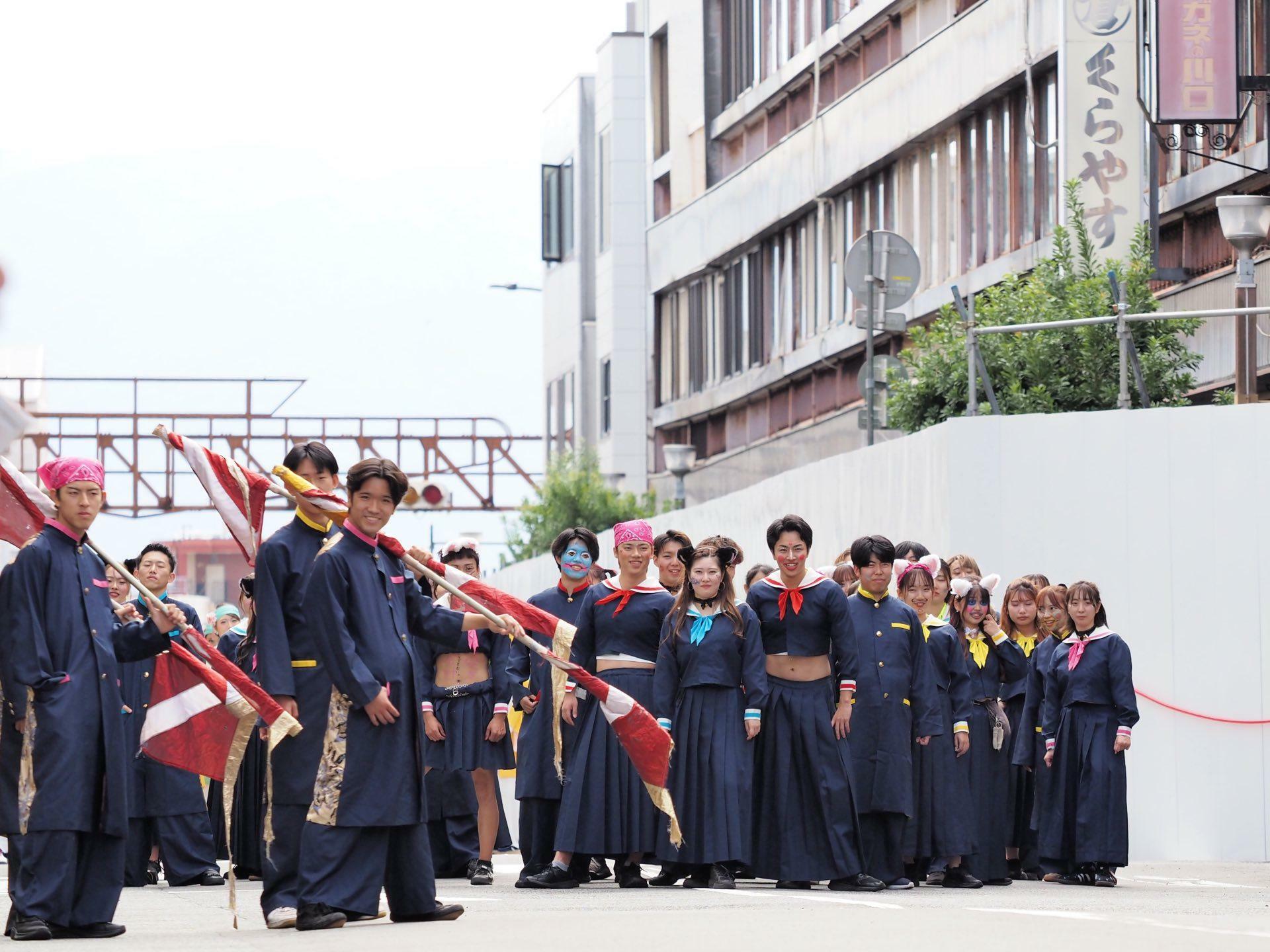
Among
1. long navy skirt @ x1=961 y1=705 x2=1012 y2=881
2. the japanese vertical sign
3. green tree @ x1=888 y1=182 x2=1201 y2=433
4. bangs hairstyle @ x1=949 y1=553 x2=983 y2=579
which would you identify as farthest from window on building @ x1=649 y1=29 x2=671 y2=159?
long navy skirt @ x1=961 y1=705 x2=1012 y2=881

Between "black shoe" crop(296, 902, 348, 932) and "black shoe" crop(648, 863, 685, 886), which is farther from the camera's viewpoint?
"black shoe" crop(648, 863, 685, 886)

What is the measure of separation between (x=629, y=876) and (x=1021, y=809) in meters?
2.83

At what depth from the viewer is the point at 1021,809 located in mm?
15156

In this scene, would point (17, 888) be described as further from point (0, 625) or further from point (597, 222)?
point (597, 222)

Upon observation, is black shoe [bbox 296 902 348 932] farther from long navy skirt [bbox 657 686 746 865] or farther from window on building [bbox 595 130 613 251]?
window on building [bbox 595 130 613 251]

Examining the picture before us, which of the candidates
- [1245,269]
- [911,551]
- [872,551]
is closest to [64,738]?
[872,551]

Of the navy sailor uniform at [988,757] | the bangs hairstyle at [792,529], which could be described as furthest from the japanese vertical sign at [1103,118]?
the bangs hairstyle at [792,529]

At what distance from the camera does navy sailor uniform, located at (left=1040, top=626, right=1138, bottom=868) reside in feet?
46.5

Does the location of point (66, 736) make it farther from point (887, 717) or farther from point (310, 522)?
point (887, 717)

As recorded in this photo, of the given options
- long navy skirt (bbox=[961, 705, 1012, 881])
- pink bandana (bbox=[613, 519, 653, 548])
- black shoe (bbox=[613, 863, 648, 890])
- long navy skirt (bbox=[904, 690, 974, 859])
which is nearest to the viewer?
black shoe (bbox=[613, 863, 648, 890])

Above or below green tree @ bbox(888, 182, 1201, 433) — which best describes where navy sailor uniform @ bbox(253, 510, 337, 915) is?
below

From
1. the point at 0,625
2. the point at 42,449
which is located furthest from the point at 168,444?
the point at 42,449

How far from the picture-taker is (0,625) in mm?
10328

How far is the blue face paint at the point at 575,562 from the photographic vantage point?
14.3 m
